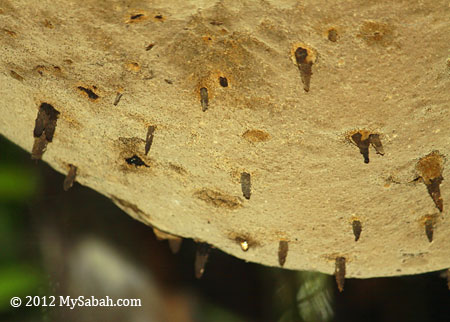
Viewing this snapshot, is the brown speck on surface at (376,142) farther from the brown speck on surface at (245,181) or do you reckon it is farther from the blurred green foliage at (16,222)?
the blurred green foliage at (16,222)

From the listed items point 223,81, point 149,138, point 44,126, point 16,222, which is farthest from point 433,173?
point 16,222

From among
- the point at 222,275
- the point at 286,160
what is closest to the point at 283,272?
the point at 222,275

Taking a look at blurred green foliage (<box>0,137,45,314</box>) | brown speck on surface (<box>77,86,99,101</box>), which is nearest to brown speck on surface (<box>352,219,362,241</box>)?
brown speck on surface (<box>77,86,99,101</box>)

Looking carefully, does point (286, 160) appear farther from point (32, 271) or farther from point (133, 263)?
point (32, 271)

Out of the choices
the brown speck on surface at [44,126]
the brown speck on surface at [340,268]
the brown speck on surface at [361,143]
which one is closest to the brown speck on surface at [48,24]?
the brown speck on surface at [44,126]

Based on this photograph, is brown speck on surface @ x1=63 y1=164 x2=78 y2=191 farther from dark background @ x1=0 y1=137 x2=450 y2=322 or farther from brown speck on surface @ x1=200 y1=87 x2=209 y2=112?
dark background @ x1=0 y1=137 x2=450 y2=322

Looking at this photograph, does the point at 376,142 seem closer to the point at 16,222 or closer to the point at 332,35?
the point at 332,35

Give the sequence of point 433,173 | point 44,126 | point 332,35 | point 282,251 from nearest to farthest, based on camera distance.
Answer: point 332,35
point 433,173
point 44,126
point 282,251
